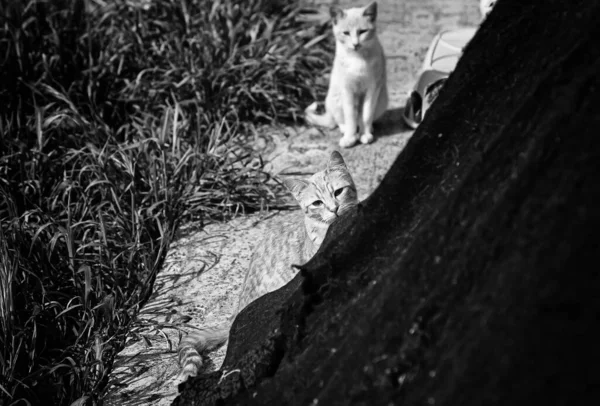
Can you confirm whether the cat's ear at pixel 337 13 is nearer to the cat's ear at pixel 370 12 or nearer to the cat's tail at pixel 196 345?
the cat's ear at pixel 370 12

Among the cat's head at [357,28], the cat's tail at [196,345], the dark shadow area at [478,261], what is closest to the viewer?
the dark shadow area at [478,261]

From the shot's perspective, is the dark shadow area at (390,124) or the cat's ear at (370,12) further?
the dark shadow area at (390,124)

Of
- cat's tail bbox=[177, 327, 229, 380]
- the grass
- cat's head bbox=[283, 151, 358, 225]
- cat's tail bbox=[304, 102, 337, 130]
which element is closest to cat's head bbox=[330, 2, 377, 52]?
cat's tail bbox=[304, 102, 337, 130]

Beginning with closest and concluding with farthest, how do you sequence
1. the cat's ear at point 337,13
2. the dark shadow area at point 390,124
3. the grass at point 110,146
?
the grass at point 110,146, the cat's ear at point 337,13, the dark shadow area at point 390,124

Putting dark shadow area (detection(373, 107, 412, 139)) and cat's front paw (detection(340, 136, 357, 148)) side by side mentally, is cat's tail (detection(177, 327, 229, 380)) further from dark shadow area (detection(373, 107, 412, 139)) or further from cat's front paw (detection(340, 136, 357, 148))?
dark shadow area (detection(373, 107, 412, 139))

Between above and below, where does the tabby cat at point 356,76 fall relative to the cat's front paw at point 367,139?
above

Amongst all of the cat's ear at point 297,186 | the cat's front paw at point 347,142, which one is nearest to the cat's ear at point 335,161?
the cat's ear at point 297,186

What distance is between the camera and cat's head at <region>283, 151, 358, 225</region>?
11.4 feet

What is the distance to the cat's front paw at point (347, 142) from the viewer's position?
5074mm

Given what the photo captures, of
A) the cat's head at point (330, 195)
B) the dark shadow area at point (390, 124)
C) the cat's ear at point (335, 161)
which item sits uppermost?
the cat's ear at point (335, 161)

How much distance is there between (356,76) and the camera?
16.5 feet

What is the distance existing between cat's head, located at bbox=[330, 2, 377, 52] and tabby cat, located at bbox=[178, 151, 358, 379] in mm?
1611

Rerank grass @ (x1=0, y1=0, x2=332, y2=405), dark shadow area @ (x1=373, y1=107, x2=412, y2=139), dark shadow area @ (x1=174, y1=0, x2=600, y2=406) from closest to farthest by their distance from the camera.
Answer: dark shadow area @ (x1=174, y1=0, x2=600, y2=406) → grass @ (x1=0, y1=0, x2=332, y2=405) → dark shadow area @ (x1=373, y1=107, x2=412, y2=139)

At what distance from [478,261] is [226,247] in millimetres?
2454
